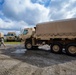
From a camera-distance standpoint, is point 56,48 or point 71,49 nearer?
point 71,49

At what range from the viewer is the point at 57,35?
13938mm

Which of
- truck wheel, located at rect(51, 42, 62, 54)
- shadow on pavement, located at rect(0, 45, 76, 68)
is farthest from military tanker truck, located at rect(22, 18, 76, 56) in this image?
shadow on pavement, located at rect(0, 45, 76, 68)

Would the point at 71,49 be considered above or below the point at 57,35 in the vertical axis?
below

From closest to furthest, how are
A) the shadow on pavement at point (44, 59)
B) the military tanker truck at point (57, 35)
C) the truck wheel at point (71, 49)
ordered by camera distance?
the shadow on pavement at point (44, 59)
the truck wheel at point (71, 49)
the military tanker truck at point (57, 35)

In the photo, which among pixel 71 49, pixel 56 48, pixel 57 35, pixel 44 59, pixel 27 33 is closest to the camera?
pixel 44 59

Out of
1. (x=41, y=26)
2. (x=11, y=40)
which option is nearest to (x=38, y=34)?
(x=41, y=26)

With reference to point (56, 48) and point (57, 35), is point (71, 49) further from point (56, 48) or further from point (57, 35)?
point (57, 35)

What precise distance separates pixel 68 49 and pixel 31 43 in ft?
18.4

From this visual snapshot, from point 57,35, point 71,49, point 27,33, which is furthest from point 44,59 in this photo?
point 27,33

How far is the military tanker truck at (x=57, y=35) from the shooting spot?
12922 mm

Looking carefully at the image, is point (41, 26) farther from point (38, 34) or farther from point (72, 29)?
point (72, 29)

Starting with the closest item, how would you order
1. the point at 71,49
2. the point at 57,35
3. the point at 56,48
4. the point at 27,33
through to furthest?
the point at 71,49 < the point at 57,35 < the point at 56,48 < the point at 27,33

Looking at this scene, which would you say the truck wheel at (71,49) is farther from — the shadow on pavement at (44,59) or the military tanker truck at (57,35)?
the shadow on pavement at (44,59)

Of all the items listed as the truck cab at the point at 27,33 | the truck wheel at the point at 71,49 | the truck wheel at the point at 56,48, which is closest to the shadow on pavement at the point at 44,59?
the truck wheel at the point at 71,49
